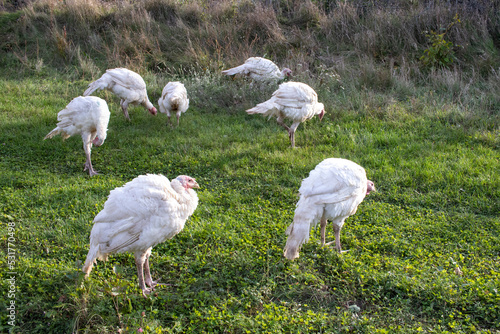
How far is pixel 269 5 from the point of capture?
516 inches

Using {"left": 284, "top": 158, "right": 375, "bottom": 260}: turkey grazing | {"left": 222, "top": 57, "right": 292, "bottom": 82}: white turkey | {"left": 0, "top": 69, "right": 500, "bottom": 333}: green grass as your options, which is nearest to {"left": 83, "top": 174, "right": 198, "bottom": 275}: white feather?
{"left": 0, "top": 69, "right": 500, "bottom": 333}: green grass

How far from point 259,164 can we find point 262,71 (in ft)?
11.6

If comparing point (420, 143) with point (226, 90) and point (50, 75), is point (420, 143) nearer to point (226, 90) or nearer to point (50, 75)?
point (226, 90)

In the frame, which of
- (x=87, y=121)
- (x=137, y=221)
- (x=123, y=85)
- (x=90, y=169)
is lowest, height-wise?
(x=90, y=169)

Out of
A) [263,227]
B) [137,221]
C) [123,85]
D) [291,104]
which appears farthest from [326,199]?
[123,85]

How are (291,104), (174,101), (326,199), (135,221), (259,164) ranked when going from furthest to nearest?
1. (174,101)
2. (291,104)
3. (259,164)
4. (326,199)
5. (135,221)

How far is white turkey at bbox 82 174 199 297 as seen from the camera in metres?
3.82

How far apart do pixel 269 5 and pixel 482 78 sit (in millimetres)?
6548

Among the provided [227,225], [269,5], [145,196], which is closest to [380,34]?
[269,5]

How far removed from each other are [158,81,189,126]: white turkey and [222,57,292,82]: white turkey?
192cm

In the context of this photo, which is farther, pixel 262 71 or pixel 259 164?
pixel 262 71

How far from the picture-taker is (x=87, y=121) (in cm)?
656

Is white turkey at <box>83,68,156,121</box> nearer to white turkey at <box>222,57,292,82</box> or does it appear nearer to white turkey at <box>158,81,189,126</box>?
white turkey at <box>158,81,189,126</box>

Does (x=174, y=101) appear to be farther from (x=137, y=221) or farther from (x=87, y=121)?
(x=137, y=221)
